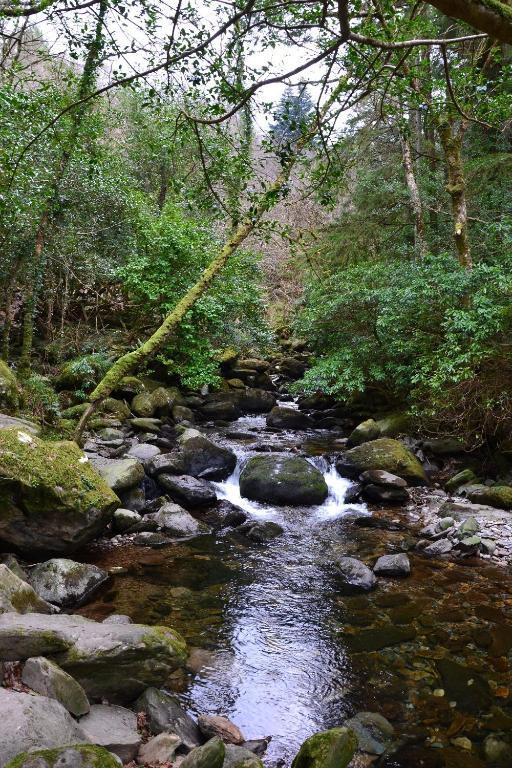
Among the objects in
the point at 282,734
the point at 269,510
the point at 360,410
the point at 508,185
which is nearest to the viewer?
the point at 282,734

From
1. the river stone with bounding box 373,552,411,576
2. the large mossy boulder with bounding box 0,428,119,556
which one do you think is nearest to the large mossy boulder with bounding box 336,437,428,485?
the river stone with bounding box 373,552,411,576

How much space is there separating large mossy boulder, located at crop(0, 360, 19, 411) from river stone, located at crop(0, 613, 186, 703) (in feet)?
19.3

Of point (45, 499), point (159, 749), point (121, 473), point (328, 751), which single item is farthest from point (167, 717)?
point (121, 473)

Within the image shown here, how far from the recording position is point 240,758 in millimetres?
3234

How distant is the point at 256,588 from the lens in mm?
6125

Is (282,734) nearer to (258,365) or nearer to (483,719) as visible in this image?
(483,719)

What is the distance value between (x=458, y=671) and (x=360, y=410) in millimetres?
9995

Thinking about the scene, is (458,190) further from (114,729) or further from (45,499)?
(114,729)

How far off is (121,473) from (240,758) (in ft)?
17.0

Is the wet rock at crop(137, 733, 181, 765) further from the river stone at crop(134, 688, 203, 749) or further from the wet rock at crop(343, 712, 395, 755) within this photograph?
the wet rock at crop(343, 712, 395, 755)

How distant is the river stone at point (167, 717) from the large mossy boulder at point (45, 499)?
2.78m

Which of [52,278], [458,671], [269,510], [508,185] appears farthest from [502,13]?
[52,278]

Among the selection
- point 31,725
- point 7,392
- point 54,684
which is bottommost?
point 54,684

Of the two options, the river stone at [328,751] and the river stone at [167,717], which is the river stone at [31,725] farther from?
the river stone at [328,751]
